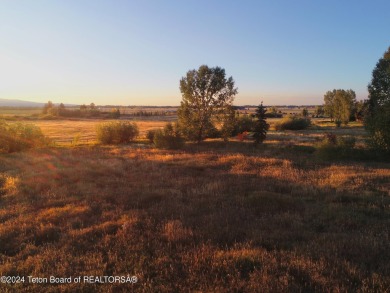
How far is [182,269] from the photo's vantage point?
20.4ft

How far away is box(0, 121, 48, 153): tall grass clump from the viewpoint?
35.9 metres

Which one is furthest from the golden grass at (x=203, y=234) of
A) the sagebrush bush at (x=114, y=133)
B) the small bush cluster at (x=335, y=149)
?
the sagebrush bush at (x=114, y=133)

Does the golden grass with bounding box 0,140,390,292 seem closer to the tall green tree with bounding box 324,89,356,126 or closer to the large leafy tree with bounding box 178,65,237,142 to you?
the large leafy tree with bounding box 178,65,237,142

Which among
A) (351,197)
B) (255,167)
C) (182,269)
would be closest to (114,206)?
(182,269)

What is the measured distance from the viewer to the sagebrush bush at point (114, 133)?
50978mm

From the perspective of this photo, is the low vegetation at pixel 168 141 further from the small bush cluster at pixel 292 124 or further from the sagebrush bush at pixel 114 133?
the small bush cluster at pixel 292 124

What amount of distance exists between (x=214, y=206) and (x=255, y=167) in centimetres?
1063

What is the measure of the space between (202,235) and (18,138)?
3726 centimetres

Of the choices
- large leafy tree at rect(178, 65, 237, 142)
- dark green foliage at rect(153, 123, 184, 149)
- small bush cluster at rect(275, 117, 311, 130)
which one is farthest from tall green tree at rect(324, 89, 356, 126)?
dark green foliage at rect(153, 123, 184, 149)

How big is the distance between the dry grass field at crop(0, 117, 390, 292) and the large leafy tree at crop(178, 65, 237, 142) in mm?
28893

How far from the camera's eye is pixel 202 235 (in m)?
8.03

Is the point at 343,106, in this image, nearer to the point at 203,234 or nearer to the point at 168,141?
the point at 168,141

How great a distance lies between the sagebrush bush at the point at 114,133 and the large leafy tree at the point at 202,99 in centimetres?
1363

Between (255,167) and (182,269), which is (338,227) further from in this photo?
(255,167)
